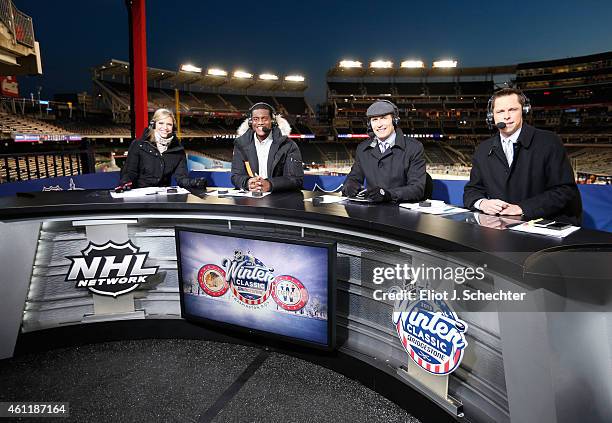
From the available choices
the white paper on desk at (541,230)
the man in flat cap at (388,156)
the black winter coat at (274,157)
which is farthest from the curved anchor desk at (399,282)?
the man in flat cap at (388,156)

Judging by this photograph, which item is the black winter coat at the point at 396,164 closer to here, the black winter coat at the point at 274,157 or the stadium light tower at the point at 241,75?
the black winter coat at the point at 274,157

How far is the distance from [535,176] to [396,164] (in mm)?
908

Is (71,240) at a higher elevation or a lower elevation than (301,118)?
lower

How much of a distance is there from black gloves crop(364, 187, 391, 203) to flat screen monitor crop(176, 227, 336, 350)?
521 millimetres

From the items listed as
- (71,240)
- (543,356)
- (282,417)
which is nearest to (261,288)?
(282,417)

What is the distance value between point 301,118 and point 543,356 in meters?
40.8

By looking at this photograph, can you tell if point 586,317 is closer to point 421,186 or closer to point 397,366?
point 397,366

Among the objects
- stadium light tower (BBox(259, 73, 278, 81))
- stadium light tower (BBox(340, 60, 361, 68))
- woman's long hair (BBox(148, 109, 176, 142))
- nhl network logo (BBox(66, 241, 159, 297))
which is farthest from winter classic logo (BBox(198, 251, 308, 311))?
stadium light tower (BBox(340, 60, 361, 68))

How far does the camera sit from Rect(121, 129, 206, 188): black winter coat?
11.3 ft

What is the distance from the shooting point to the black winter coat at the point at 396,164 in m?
2.85

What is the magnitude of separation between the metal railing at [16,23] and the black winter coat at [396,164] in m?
10.9

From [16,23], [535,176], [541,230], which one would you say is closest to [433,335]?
[541,230]

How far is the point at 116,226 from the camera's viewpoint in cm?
269

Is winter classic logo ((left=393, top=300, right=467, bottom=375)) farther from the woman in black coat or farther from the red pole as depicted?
the red pole
